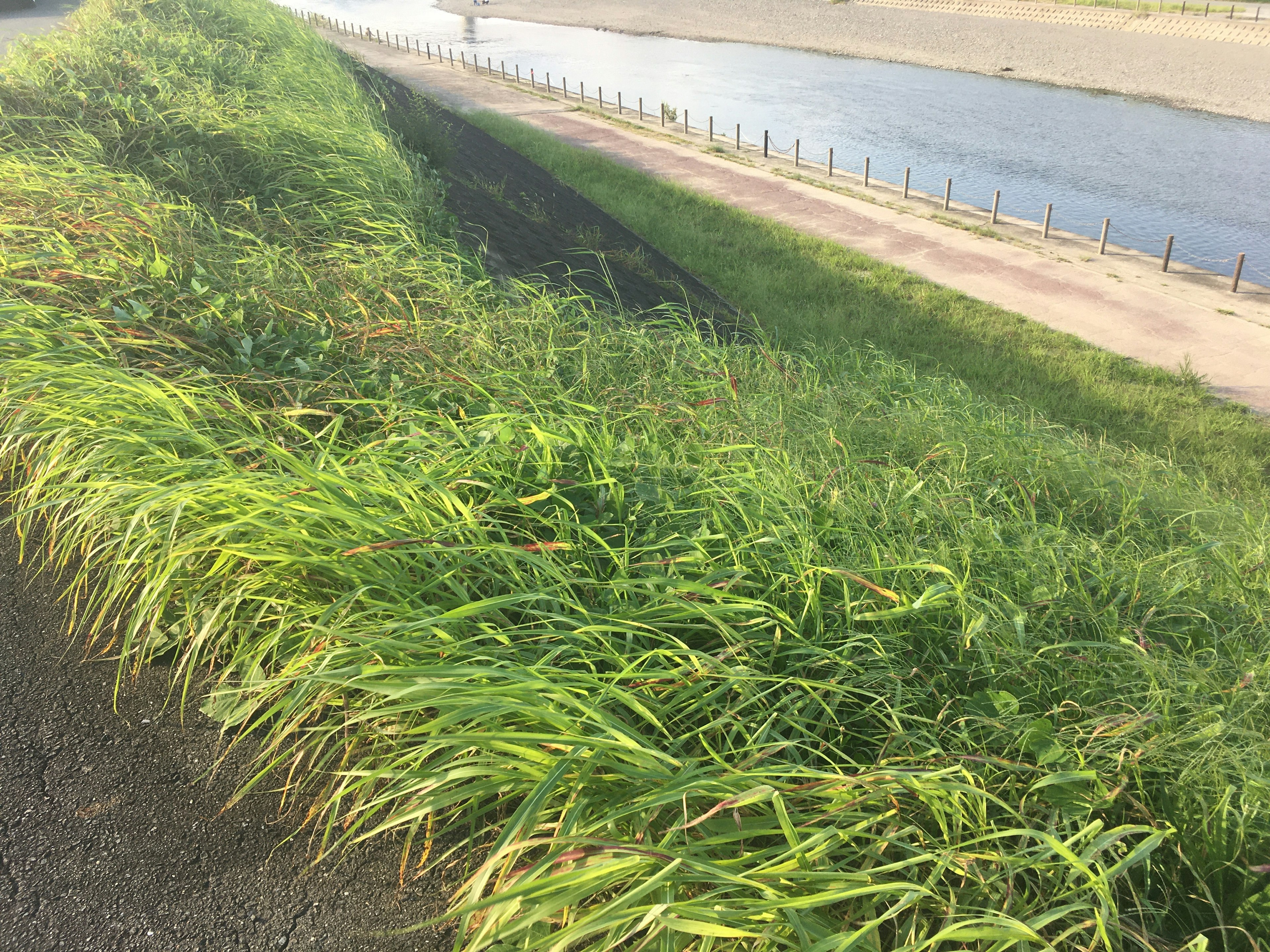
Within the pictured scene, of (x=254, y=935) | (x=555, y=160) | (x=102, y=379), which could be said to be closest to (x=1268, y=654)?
(x=254, y=935)

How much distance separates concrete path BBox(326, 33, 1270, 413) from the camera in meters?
11.6

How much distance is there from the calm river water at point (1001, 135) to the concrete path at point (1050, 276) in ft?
13.4

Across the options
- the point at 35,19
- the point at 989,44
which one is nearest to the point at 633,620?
the point at 35,19

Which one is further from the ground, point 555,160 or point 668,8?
point 668,8

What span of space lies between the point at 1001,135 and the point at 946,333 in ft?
70.5

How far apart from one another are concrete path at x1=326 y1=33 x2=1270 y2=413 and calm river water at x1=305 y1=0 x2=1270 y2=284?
4.10 meters

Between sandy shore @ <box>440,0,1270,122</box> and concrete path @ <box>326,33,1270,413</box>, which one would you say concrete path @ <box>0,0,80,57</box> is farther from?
sandy shore @ <box>440,0,1270,122</box>

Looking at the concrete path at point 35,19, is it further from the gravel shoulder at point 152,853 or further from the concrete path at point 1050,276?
the gravel shoulder at point 152,853

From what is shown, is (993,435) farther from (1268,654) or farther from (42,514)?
(42,514)

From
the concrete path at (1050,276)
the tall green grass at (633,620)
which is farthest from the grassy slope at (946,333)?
the tall green grass at (633,620)

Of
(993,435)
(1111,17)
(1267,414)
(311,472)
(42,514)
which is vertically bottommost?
(1267,414)

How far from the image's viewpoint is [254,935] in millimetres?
1975

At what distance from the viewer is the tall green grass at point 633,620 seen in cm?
191

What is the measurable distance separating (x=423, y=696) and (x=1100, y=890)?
5.18 feet
